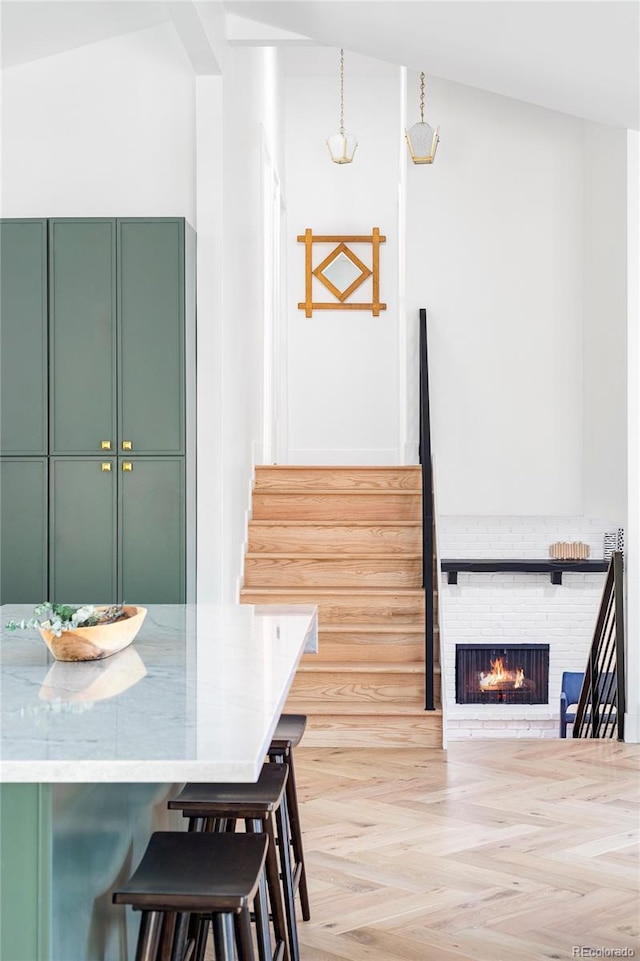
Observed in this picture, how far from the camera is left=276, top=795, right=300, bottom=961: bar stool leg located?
244 centimetres

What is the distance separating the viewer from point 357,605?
17.6ft

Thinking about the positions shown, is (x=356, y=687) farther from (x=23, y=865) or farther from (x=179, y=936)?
(x=23, y=865)

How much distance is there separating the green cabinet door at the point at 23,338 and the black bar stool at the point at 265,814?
2367mm

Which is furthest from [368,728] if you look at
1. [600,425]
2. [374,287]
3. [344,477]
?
[374,287]

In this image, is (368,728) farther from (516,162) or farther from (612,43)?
(516,162)

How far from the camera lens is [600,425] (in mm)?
6688

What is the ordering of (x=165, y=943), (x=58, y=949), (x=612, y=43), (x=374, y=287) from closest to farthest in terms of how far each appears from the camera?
(x=58, y=949)
(x=165, y=943)
(x=612, y=43)
(x=374, y=287)

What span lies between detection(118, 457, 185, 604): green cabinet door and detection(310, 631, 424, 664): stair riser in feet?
3.51

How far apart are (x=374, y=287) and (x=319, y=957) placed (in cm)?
713

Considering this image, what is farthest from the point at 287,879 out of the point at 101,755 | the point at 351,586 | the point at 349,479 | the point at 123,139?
the point at 349,479

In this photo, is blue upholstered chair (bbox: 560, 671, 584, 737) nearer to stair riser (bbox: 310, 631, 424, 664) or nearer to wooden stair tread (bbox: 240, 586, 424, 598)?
wooden stair tread (bbox: 240, 586, 424, 598)

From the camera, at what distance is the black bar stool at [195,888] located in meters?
1.66

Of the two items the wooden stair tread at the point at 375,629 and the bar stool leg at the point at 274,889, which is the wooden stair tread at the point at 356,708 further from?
the bar stool leg at the point at 274,889

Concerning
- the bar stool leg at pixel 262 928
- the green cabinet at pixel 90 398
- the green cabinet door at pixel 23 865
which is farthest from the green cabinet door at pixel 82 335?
the green cabinet door at pixel 23 865
